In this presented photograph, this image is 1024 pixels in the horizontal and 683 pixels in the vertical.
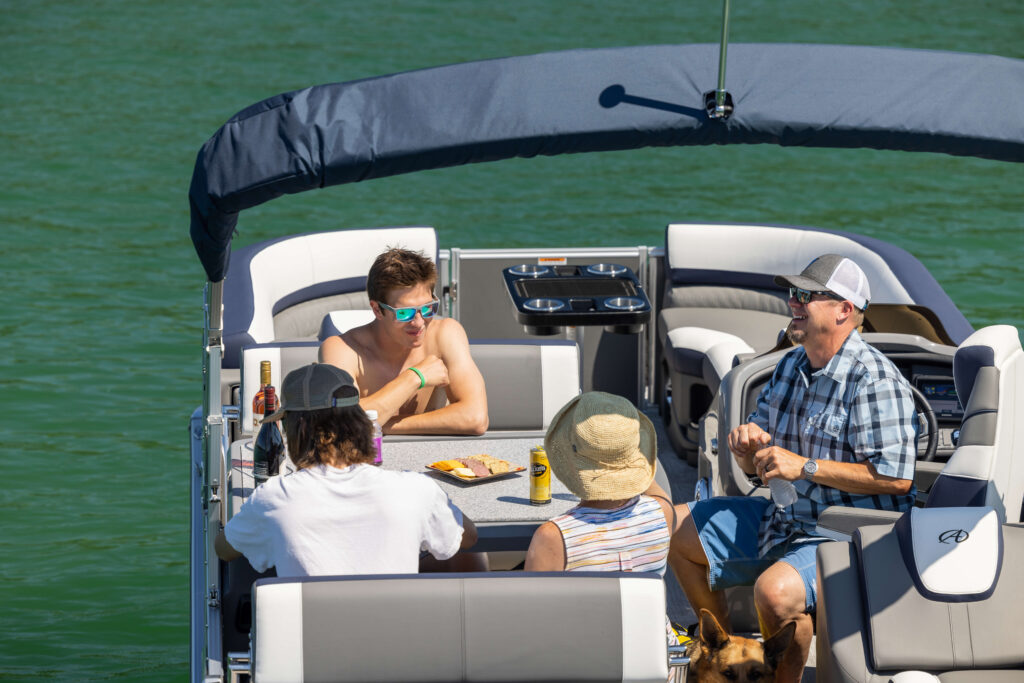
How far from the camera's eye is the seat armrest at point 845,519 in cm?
341

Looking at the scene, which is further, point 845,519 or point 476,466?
point 476,466

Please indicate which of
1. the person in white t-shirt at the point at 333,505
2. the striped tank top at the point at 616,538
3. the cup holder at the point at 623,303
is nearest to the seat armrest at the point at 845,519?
the striped tank top at the point at 616,538

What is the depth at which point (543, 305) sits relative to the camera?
15.8 feet

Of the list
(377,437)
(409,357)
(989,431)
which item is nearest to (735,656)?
(989,431)

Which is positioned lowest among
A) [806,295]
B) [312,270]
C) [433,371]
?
[433,371]

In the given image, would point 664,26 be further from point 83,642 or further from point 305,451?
point 305,451

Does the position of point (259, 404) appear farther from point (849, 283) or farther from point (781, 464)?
point (849, 283)

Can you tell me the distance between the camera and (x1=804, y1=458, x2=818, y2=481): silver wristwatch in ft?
11.2

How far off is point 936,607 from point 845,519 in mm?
496

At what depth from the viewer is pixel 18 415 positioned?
980cm

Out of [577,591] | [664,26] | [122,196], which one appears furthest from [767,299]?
[664,26]

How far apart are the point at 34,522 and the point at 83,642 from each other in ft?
5.56

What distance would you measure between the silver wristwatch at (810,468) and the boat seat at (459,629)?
34.8 inches

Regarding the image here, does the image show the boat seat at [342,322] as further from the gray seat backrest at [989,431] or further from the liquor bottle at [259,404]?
the gray seat backrest at [989,431]
